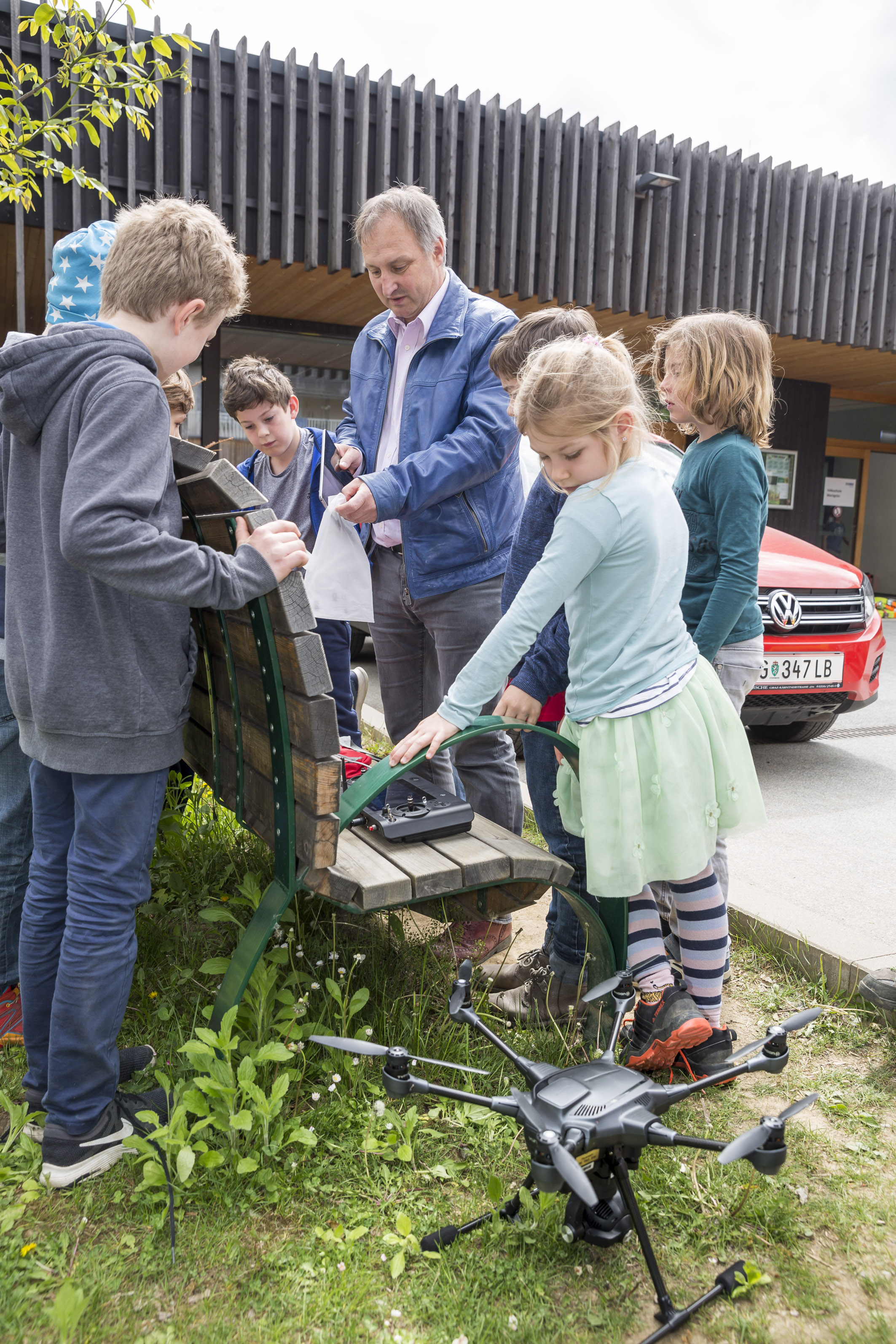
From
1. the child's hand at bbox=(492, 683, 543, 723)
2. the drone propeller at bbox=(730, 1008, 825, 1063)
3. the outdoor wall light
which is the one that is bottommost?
the drone propeller at bbox=(730, 1008, 825, 1063)

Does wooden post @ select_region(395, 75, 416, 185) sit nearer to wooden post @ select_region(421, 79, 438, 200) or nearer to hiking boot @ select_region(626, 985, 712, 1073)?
wooden post @ select_region(421, 79, 438, 200)

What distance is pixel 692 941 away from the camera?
226cm

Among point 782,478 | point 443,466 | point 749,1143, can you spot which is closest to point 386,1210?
point 749,1143

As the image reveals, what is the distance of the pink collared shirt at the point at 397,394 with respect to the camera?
2893mm

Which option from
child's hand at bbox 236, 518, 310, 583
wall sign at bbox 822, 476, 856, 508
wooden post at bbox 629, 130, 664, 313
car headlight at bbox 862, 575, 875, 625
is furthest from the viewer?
wall sign at bbox 822, 476, 856, 508

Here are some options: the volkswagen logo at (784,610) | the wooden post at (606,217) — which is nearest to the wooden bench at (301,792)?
the volkswagen logo at (784,610)

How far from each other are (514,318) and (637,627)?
1271 mm

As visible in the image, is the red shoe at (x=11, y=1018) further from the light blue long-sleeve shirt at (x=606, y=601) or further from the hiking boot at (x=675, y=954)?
the hiking boot at (x=675, y=954)

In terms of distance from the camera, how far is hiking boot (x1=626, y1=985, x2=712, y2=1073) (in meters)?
2.11

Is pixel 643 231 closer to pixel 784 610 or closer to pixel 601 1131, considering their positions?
pixel 784 610

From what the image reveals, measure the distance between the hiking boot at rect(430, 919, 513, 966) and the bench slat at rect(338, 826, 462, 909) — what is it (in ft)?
2.07

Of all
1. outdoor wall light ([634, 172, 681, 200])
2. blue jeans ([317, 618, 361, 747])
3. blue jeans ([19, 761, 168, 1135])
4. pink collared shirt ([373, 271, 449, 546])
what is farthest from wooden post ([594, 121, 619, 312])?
blue jeans ([19, 761, 168, 1135])

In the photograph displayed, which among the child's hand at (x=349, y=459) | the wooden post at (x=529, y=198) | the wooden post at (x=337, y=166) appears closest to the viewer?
the child's hand at (x=349, y=459)

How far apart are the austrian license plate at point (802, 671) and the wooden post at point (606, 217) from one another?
5732 mm
